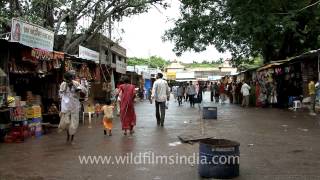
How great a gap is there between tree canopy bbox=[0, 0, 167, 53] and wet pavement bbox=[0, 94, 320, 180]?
950 centimetres

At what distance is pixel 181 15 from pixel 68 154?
24.5 m

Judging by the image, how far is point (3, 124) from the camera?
1193 cm

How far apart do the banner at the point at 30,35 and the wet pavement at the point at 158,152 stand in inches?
98.0

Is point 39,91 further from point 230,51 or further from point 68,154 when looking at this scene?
point 230,51

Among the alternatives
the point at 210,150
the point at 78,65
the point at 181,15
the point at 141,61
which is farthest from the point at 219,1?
the point at 141,61

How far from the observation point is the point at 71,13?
23.8 meters

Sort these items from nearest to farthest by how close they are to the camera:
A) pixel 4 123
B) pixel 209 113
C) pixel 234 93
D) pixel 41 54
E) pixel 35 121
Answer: pixel 4 123 → pixel 35 121 → pixel 41 54 → pixel 209 113 → pixel 234 93

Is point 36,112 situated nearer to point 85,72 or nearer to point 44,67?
point 44,67

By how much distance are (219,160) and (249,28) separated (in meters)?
19.0

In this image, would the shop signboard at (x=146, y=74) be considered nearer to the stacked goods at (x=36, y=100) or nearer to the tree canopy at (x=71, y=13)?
the tree canopy at (x=71, y=13)

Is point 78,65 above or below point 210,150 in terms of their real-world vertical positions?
above

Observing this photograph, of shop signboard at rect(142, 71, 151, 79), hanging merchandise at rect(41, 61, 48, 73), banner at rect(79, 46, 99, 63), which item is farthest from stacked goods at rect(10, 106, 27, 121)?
shop signboard at rect(142, 71, 151, 79)

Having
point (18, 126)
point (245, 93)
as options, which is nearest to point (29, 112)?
point (18, 126)

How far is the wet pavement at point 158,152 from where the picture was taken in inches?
299
